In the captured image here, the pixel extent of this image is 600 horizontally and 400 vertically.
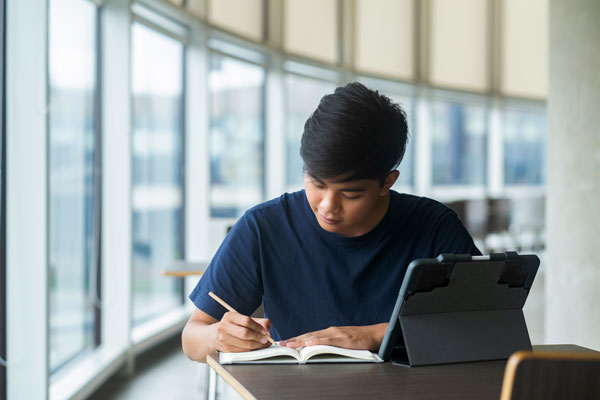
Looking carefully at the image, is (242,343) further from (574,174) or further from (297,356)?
(574,174)

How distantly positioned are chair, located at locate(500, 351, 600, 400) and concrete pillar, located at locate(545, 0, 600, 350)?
2.92 m

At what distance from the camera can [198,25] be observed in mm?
5055

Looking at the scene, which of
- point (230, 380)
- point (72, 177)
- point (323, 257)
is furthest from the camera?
point (72, 177)

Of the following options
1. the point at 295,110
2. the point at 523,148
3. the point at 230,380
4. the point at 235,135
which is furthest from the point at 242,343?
the point at 523,148

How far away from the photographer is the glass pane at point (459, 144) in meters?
9.23

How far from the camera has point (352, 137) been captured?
141 centimetres

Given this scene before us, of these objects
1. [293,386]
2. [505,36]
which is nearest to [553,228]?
[293,386]

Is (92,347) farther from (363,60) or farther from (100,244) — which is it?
(363,60)

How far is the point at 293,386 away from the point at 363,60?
690cm

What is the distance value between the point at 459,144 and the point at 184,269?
6.71 m

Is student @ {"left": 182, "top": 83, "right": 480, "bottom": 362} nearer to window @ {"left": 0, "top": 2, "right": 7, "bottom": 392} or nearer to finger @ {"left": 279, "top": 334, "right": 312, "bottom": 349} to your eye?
finger @ {"left": 279, "top": 334, "right": 312, "bottom": 349}

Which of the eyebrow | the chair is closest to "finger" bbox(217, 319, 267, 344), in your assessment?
the eyebrow

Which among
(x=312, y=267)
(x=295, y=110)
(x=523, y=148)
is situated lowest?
(x=312, y=267)

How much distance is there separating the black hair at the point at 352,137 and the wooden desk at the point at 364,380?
1.25ft
